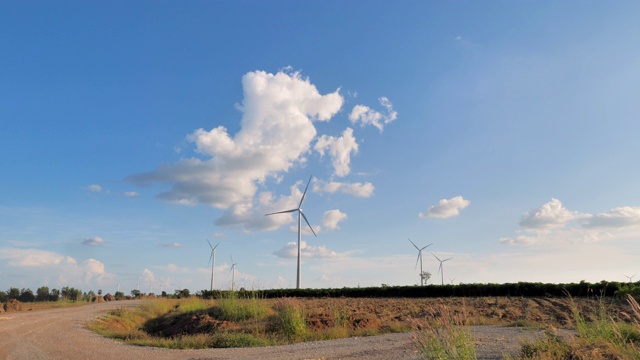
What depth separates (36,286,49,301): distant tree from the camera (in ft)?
243

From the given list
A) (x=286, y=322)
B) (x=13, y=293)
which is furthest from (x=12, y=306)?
(x=13, y=293)

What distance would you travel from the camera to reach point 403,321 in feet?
79.0

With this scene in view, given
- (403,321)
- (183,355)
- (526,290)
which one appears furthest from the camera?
(526,290)

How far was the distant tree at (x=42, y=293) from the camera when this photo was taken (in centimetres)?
7400

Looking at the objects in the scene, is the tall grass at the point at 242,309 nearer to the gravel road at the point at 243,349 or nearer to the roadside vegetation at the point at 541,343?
the gravel road at the point at 243,349

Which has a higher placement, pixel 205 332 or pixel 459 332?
pixel 459 332

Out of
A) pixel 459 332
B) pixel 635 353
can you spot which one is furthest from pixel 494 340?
pixel 459 332

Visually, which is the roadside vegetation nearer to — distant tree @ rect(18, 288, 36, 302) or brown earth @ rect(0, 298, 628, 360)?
brown earth @ rect(0, 298, 628, 360)

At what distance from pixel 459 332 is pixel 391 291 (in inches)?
1692

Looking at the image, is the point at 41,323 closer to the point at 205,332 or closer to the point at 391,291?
the point at 205,332

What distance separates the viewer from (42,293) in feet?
251

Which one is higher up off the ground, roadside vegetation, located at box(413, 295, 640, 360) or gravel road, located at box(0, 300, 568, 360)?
roadside vegetation, located at box(413, 295, 640, 360)

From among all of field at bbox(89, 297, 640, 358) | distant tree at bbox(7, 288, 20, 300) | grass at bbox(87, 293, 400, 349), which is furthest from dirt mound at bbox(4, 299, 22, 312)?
distant tree at bbox(7, 288, 20, 300)

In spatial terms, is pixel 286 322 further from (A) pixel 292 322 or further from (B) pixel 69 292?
(B) pixel 69 292
